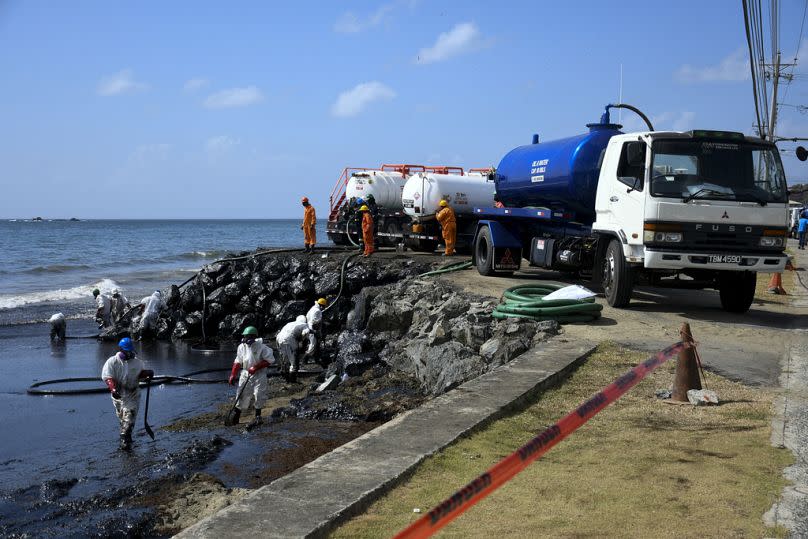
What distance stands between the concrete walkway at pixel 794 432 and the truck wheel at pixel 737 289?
125 centimetres

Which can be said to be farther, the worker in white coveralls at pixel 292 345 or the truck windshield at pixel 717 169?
the worker in white coveralls at pixel 292 345

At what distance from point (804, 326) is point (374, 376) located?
6.61 meters

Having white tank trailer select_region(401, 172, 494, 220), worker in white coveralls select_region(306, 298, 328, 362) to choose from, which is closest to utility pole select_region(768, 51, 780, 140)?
white tank trailer select_region(401, 172, 494, 220)

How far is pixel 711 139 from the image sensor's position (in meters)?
11.7

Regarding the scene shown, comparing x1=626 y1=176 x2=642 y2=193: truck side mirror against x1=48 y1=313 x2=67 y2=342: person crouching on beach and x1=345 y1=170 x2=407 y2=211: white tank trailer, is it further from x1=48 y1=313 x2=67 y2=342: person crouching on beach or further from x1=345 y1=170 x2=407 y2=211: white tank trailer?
x1=345 y1=170 x2=407 y2=211: white tank trailer

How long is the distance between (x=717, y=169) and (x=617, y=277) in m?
2.20

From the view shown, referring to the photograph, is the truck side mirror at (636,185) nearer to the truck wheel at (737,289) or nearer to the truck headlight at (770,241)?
the truck headlight at (770,241)

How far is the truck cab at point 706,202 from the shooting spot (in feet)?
37.9

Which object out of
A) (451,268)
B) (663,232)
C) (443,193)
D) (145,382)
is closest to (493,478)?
(663,232)

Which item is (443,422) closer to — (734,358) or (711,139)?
(734,358)

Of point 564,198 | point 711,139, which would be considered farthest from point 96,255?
point 711,139

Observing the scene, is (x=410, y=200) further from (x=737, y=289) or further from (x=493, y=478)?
(x=493, y=478)

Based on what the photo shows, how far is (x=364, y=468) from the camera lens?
546 cm

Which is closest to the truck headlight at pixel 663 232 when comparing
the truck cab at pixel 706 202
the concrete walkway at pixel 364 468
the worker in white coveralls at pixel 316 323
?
the truck cab at pixel 706 202
